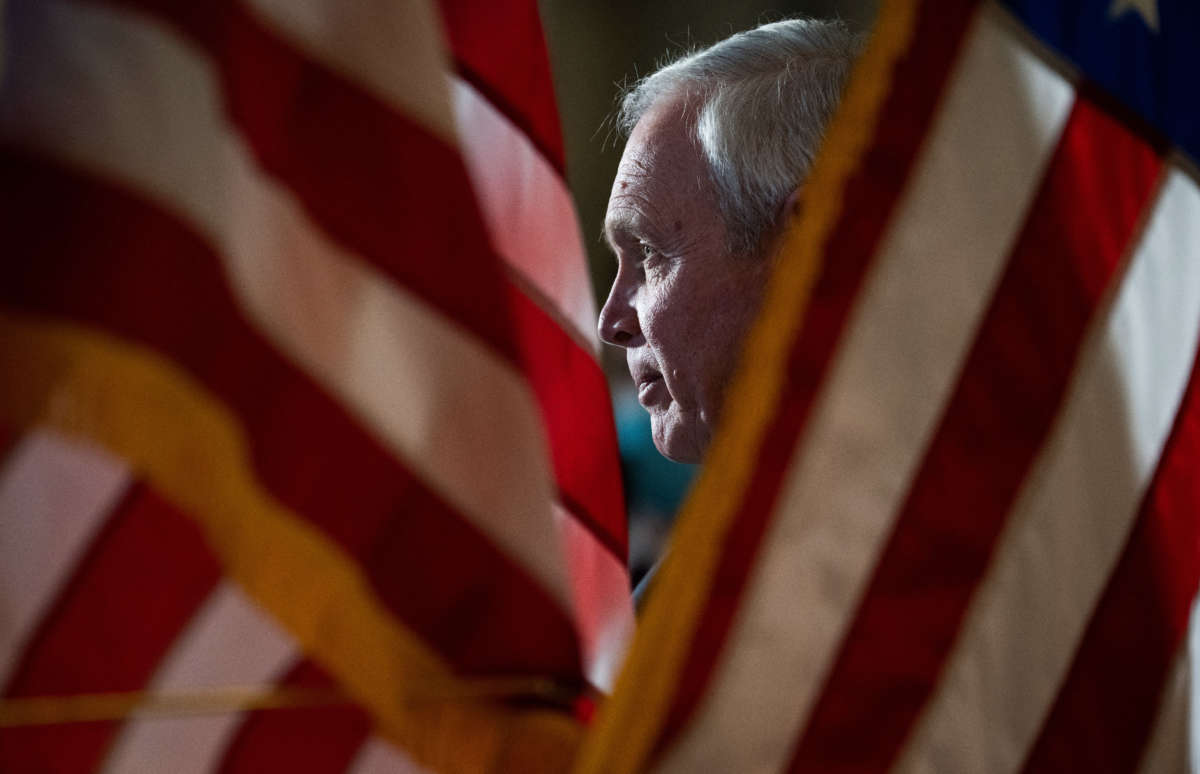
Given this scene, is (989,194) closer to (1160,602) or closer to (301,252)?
(1160,602)

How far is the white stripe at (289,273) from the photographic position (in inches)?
27.4

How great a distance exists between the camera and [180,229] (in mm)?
710

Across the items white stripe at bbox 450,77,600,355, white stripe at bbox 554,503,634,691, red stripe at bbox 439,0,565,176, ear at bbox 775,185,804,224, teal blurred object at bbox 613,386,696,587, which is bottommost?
teal blurred object at bbox 613,386,696,587

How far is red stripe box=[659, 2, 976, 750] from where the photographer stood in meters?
0.78

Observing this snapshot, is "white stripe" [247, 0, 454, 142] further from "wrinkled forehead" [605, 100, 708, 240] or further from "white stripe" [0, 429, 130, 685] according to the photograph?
"wrinkled forehead" [605, 100, 708, 240]

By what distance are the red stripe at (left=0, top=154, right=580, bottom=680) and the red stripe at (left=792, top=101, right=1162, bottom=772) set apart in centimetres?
21

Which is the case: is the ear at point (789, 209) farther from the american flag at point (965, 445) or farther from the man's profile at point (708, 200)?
the american flag at point (965, 445)

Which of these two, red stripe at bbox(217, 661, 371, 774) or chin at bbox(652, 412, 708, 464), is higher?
red stripe at bbox(217, 661, 371, 774)

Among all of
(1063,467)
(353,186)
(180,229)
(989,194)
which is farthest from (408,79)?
(1063,467)

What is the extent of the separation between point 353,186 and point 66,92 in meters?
0.17

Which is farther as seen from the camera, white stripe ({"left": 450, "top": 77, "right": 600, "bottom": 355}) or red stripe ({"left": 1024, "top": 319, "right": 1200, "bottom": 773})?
white stripe ({"left": 450, "top": 77, "right": 600, "bottom": 355})

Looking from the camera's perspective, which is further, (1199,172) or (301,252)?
(1199,172)

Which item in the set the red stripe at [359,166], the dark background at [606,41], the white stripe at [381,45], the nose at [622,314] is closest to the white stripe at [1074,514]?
the red stripe at [359,166]

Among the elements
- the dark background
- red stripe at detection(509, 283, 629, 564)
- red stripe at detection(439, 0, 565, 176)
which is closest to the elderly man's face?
red stripe at detection(509, 283, 629, 564)
